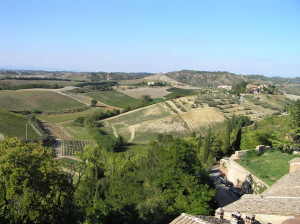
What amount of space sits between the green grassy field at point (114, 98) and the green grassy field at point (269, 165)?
75962mm

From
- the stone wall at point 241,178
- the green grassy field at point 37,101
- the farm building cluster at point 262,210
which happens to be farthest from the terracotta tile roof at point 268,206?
the green grassy field at point 37,101

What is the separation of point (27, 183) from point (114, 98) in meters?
102

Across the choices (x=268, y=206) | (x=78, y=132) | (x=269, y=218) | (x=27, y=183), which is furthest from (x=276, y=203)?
(x=78, y=132)

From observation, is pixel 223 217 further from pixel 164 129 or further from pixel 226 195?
pixel 164 129

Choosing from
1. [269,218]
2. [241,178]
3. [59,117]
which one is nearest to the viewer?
[269,218]

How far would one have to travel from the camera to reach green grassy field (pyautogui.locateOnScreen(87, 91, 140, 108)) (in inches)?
4146

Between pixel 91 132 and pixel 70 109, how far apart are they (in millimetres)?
33464

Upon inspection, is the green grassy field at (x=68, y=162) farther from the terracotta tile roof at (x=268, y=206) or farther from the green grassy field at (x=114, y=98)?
the green grassy field at (x=114, y=98)

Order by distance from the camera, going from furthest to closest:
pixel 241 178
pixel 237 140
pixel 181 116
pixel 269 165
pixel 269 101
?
pixel 269 101, pixel 181 116, pixel 237 140, pixel 241 178, pixel 269 165

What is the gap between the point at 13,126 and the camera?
5719cm

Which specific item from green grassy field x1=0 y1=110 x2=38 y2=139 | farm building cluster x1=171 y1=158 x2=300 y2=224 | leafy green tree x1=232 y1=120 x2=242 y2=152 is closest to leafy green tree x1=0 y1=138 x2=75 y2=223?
farm building cluster x1=171 y1=158 x2=300 y2=224

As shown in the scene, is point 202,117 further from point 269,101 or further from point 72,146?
point 72,146

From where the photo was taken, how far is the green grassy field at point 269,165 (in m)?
22.8

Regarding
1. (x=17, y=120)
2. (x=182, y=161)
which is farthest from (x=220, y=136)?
(x=17, y=120)
